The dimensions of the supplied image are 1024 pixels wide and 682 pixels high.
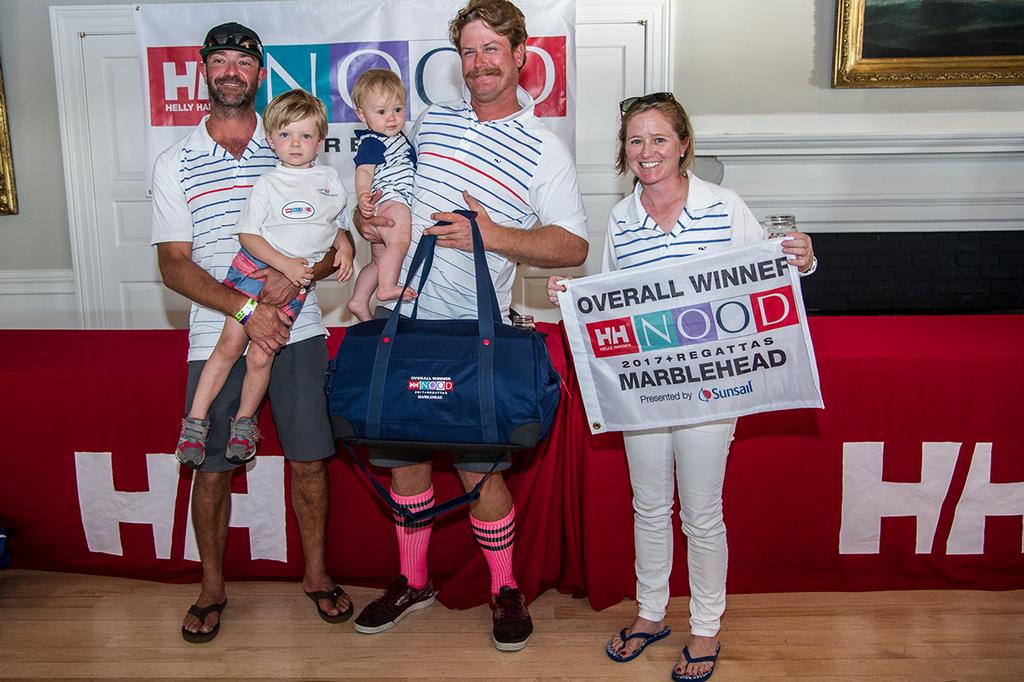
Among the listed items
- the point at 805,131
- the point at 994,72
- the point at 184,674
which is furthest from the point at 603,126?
the point at 184,674

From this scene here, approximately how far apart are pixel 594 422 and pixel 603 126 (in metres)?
2.41

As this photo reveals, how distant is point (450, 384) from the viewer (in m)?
1.80

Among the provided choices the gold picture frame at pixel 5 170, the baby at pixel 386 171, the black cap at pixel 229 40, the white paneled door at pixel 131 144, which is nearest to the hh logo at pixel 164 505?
the baby at pixel 386 171

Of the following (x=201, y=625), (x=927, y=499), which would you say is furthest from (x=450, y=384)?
(x=927, y=499)

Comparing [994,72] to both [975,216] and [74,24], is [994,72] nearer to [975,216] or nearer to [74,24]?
[975,216]

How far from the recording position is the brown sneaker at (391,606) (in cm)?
219

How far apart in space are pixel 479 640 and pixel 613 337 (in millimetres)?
916

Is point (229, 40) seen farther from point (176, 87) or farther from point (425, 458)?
point (176, 87)

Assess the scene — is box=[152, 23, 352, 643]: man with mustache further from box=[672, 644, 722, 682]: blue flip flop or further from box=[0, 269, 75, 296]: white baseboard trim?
box=[0, 269, 75, 296]: white baseboard trim

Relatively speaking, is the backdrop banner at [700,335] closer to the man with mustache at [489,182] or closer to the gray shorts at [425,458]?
the man with mustache at [489,182]

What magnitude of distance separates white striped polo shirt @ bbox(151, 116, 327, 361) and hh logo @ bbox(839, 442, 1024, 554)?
1.74 m

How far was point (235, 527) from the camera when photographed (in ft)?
7.93

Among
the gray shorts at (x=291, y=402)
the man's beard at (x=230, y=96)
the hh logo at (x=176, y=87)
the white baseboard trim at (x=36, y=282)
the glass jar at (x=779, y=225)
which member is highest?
the hh logo at (x=176, y=87)

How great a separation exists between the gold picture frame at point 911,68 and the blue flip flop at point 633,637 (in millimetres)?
2843
